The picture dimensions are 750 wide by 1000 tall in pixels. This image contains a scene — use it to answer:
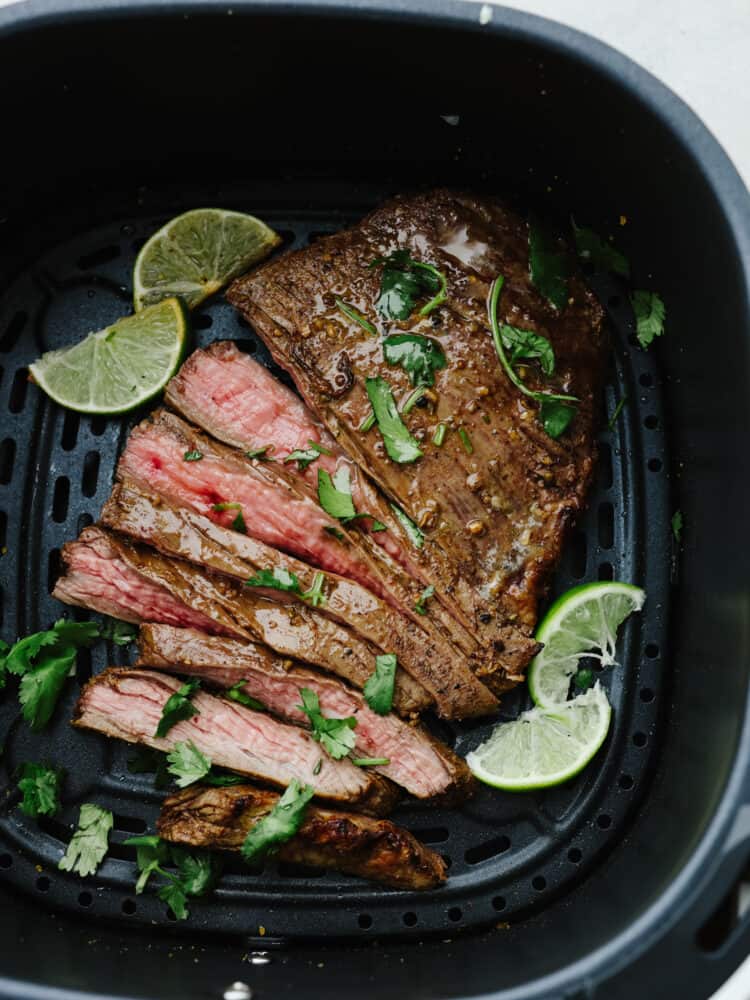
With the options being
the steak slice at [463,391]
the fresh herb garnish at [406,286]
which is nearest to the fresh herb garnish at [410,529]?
the steak slice at [463,391]

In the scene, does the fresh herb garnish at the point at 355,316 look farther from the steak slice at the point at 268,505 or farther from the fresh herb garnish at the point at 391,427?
the steak slice at the point at 268,505

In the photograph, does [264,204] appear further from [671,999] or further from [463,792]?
[671,999]

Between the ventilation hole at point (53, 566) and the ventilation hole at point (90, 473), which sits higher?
the ventilation hole at point (90, 473)

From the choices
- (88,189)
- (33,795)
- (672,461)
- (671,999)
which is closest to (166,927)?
(33,795)

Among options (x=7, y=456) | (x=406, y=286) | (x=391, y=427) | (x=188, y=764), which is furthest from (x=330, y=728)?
(x=7, y=456)

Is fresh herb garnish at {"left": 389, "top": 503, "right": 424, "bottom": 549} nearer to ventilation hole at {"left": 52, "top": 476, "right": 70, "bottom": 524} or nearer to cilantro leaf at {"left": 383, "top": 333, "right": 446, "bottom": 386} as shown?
cilantro leaf at {"left": 383, "top": 333, "right": 446, "bottom": 386}

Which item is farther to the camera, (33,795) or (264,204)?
(264,204)

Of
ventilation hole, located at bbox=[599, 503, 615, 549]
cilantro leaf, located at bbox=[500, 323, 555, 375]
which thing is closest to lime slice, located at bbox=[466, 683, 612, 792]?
ventilation hole, located at bbox=[599, 503, 615, 549]
